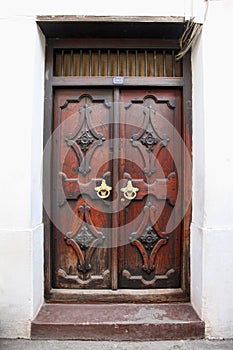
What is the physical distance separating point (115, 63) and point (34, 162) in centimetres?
137

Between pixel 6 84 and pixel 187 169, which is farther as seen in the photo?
Answer: pixel 187 169

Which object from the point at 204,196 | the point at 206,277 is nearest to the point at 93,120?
the point at 204,196

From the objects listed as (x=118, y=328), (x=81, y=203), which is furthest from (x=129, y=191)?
(x=118, y=328)

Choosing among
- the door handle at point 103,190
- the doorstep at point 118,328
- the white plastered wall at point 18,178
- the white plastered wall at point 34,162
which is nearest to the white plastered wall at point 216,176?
the white plastered wall at point 34,162

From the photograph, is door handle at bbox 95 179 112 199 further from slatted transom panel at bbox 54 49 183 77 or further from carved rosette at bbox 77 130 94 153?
slatted transom panel at bbox 54 49 183 77

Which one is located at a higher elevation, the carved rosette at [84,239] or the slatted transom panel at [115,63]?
the slatted transom panel at [115,63]

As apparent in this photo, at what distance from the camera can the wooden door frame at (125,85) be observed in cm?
308

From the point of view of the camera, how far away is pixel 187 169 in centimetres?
311

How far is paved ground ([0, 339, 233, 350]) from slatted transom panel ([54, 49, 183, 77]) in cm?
264

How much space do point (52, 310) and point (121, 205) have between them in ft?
4.08

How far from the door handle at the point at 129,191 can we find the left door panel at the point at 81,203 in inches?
6.3

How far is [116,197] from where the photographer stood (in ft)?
10.3

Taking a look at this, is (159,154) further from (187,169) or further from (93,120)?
(93,120)

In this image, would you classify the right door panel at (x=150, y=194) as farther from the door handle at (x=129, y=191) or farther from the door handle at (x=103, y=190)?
the door handle at (x=103, y=190)
